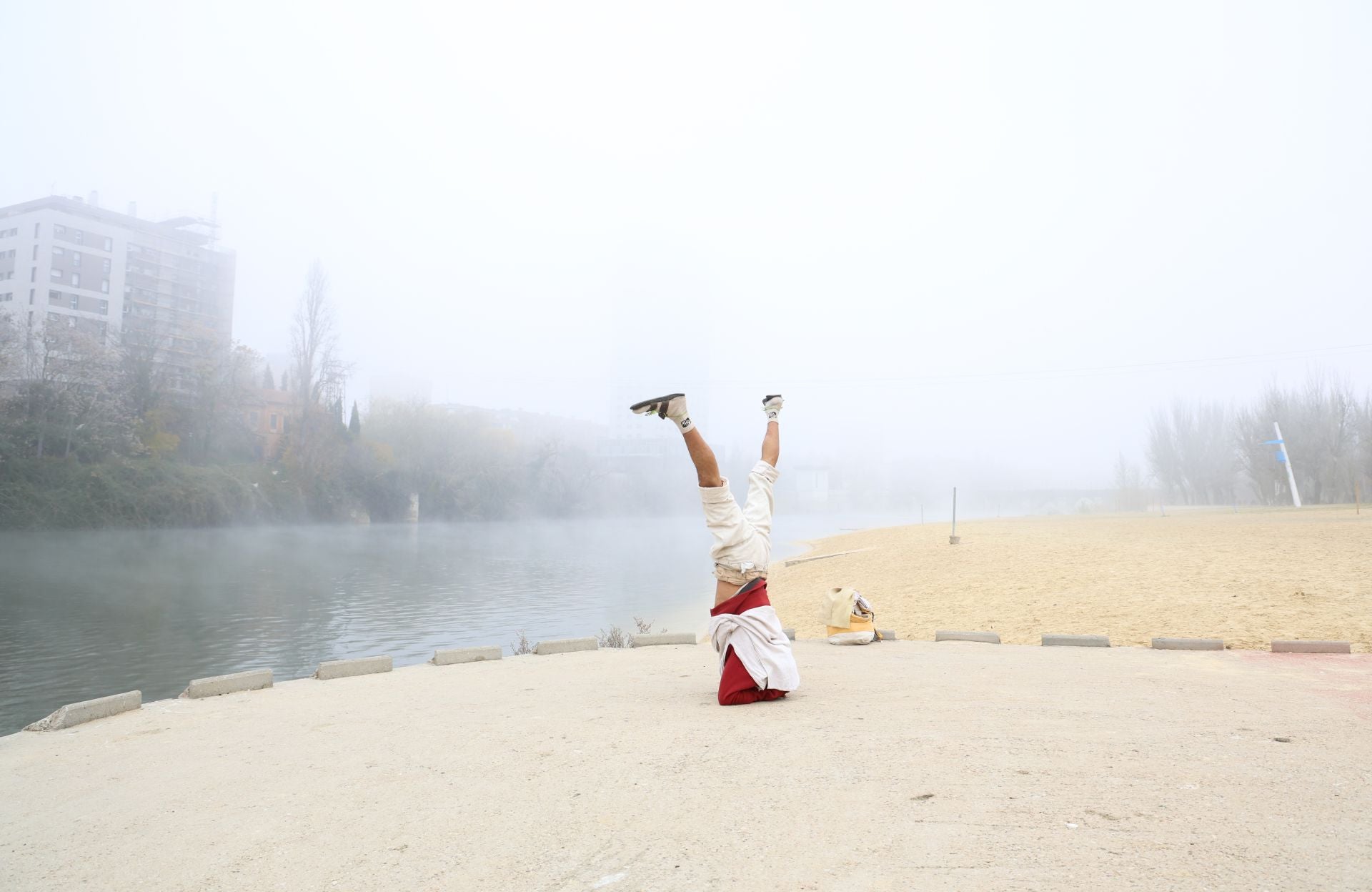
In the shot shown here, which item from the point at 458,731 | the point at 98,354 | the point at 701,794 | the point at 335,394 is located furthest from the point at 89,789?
the point at 335,394

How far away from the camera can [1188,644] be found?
25.1 feet

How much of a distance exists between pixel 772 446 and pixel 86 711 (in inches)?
206

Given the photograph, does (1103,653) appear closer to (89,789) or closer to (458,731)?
(458,731)

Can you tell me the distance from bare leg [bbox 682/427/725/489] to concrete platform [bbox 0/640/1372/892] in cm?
152

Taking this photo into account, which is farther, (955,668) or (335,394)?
(335,394)

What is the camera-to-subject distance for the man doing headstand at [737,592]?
17.0 feet

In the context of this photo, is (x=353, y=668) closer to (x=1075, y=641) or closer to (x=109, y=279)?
(x=1075, y=641)

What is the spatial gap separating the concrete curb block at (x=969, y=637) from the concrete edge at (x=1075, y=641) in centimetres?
50

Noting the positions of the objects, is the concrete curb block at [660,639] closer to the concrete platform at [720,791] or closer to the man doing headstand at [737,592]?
the concrete platform at [720,791]

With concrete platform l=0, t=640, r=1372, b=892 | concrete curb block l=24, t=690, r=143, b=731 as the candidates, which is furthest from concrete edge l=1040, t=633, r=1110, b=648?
concrete curb block l=24, t=690, r=143, b=731

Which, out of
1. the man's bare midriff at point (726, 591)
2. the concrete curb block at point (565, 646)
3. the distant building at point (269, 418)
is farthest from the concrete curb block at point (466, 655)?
the distant building at point (269, 418)

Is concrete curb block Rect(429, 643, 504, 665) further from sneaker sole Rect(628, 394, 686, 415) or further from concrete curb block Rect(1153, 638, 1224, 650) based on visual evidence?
concrete curb block Rect(1153, 638, 1224, 650)

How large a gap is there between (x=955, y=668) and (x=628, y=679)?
2735mm

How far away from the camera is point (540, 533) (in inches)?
2121
